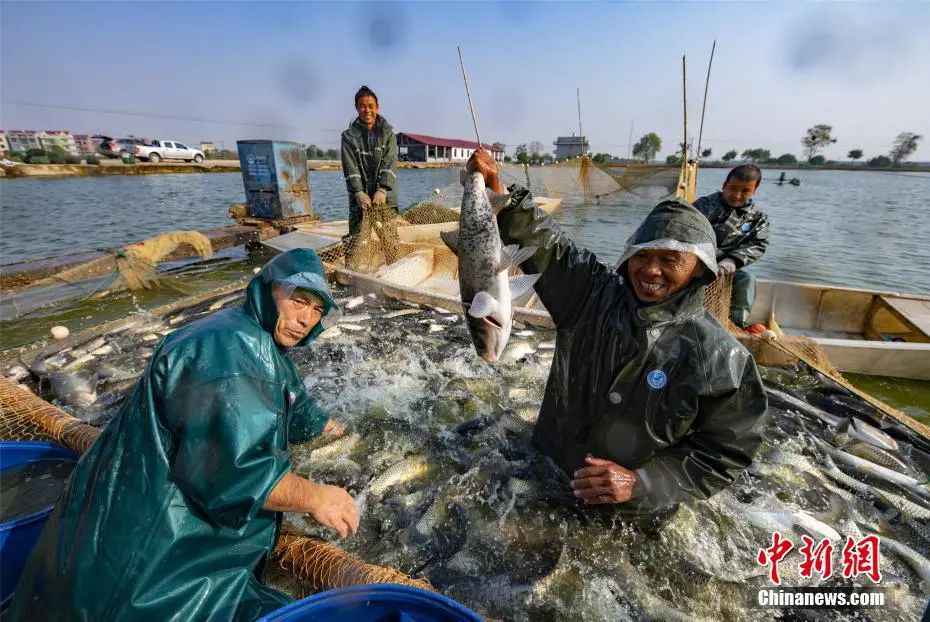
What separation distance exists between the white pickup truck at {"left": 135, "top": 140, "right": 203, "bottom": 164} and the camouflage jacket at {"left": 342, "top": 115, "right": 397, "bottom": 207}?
53.4 m

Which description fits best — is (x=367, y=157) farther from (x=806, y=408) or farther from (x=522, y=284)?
(x=806, y=408)

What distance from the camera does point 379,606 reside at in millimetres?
1970

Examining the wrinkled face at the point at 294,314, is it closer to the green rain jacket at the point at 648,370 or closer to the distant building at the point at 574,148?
the green rain jacket at the point at 648,370

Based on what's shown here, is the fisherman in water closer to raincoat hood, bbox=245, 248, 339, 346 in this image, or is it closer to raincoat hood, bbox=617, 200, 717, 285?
raincoat hood, bbox=617, 200, 717, 285

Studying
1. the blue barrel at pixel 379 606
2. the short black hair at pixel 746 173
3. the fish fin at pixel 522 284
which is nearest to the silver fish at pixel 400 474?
the blue barrel at pixel 379 606

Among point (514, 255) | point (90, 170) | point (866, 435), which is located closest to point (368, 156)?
point (514, 255)

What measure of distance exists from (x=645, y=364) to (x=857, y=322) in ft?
27.6

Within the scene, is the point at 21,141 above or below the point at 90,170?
above

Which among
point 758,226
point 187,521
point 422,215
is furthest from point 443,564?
point 422,215

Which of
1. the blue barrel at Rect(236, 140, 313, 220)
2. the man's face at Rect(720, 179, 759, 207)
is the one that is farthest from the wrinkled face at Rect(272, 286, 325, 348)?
the blue barrel at Rect(236, 140, 313, 220)

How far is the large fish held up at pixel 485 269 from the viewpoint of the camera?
2.92 metres

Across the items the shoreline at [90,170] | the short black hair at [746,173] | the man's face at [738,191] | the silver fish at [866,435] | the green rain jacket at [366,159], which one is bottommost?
the silver fish at [866,435]

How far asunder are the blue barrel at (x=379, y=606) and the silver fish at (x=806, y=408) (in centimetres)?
463

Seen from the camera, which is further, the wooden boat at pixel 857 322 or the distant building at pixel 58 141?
the distant building at pixel 58 141
